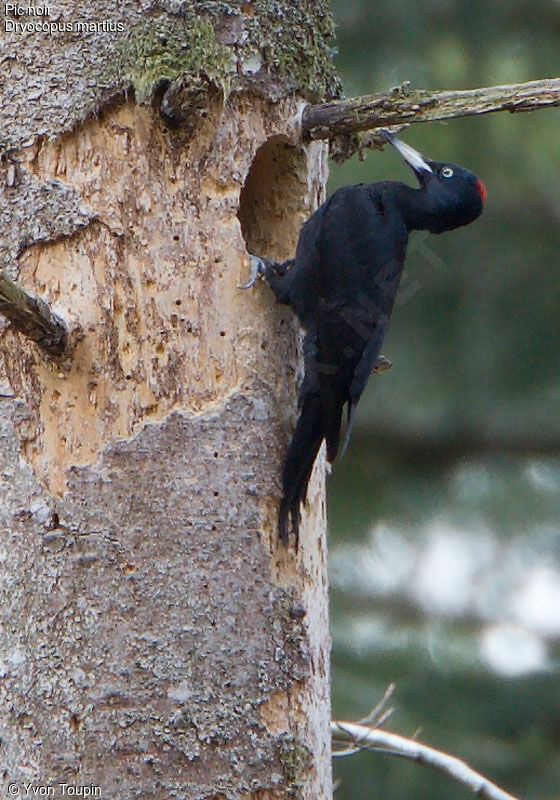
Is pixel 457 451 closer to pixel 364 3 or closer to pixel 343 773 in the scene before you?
pixel 343 773

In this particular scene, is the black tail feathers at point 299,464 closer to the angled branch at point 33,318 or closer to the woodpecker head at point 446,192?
the angled branch at point 33,318

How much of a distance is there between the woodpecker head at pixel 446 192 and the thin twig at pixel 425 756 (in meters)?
1.64

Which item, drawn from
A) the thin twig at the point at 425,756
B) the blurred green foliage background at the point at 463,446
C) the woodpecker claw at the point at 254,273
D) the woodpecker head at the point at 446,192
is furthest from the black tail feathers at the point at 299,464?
the blurred green foliage background at the point at 463,446

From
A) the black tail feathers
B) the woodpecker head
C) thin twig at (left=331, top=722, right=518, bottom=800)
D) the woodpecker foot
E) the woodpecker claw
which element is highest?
the woodpecker head

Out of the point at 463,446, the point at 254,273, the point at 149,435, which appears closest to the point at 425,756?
the point at 149,435

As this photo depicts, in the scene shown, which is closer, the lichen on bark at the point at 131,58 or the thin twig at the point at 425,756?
the lichen on bark at the point at 131,58

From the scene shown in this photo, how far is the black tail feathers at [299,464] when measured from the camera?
289 cm

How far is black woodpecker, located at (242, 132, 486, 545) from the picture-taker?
302 centimetres

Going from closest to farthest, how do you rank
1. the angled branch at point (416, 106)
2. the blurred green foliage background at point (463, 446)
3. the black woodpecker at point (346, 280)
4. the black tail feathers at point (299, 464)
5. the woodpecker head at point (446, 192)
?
the angled branch at point (416, 106) → the black tail feathers at point (299, 464) → the black woodpecker at point (346, 280) → the woodpecker head at point (446, 192) → the blurred green foliage background at point (463, 446)

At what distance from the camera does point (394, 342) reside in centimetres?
603

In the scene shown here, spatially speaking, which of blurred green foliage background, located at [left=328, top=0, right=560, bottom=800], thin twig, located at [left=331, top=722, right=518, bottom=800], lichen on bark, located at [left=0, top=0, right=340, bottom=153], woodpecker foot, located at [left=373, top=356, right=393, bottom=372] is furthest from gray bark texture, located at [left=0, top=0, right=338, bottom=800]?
blurred green foliage background, located at [left=328, top=0, right=560, bottom=800]

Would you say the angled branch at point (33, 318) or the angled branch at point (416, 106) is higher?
the angled branch at point (416, 106)

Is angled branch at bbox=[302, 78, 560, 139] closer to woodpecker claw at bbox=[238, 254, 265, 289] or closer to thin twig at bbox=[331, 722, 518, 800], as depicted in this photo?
woodpecker claw at bbox=[238, 254, 265, 289]

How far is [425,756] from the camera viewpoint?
3127 millimetres
